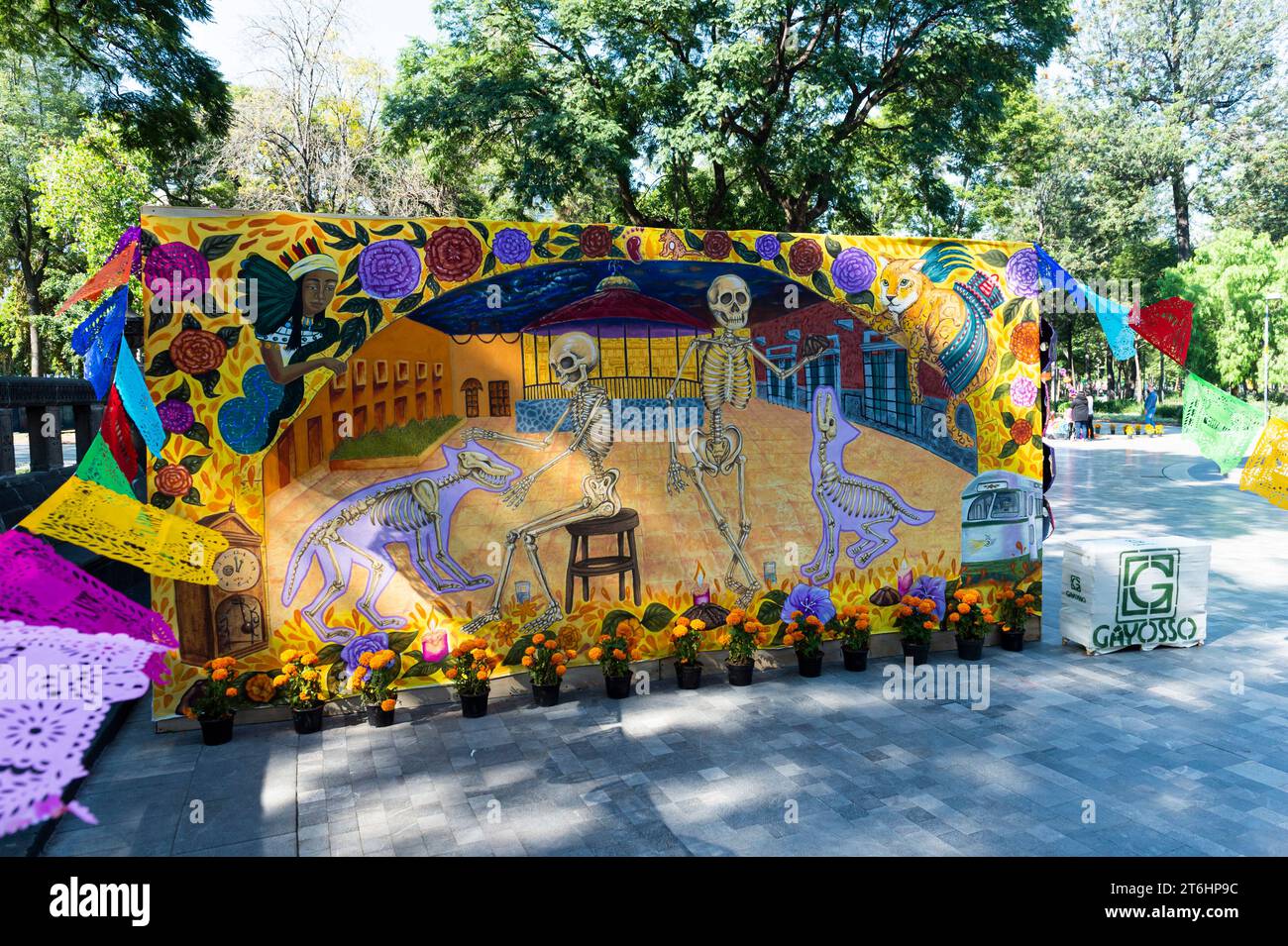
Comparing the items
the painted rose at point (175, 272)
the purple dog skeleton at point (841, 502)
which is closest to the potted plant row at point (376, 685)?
the painted rose at point (175, 272)

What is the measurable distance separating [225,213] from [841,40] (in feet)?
48.8

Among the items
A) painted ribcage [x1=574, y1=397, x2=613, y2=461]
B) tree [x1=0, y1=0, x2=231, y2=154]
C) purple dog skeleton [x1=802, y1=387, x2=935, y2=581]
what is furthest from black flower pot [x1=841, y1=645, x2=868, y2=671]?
tree [x1=0, y1=0, x2=231, y2=154]

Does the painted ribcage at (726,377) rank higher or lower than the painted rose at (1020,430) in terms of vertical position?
higher

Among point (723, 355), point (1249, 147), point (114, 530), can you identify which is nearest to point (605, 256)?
point (723, 355)

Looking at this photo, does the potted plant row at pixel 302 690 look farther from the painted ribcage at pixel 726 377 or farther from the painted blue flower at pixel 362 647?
the painted ribcage at pixel 726 377

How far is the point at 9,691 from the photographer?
2094 millimetres

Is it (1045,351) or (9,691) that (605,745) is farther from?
(1045,351)

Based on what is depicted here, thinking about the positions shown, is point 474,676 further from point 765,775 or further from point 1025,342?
point 1025,342

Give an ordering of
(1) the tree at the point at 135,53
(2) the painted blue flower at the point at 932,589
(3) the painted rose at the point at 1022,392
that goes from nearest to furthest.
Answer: (2) the painted blue flower at the point at 932,589 → (3) the painted rose at the point at 1022,392 → (1) the tree at the point at 135,53

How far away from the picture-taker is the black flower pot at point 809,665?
320 inches

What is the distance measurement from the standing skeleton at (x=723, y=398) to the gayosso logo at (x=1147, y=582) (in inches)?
150

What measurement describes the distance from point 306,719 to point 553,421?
3160mm

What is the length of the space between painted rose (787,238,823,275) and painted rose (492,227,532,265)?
2.52 meters

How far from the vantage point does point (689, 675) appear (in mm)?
7820
